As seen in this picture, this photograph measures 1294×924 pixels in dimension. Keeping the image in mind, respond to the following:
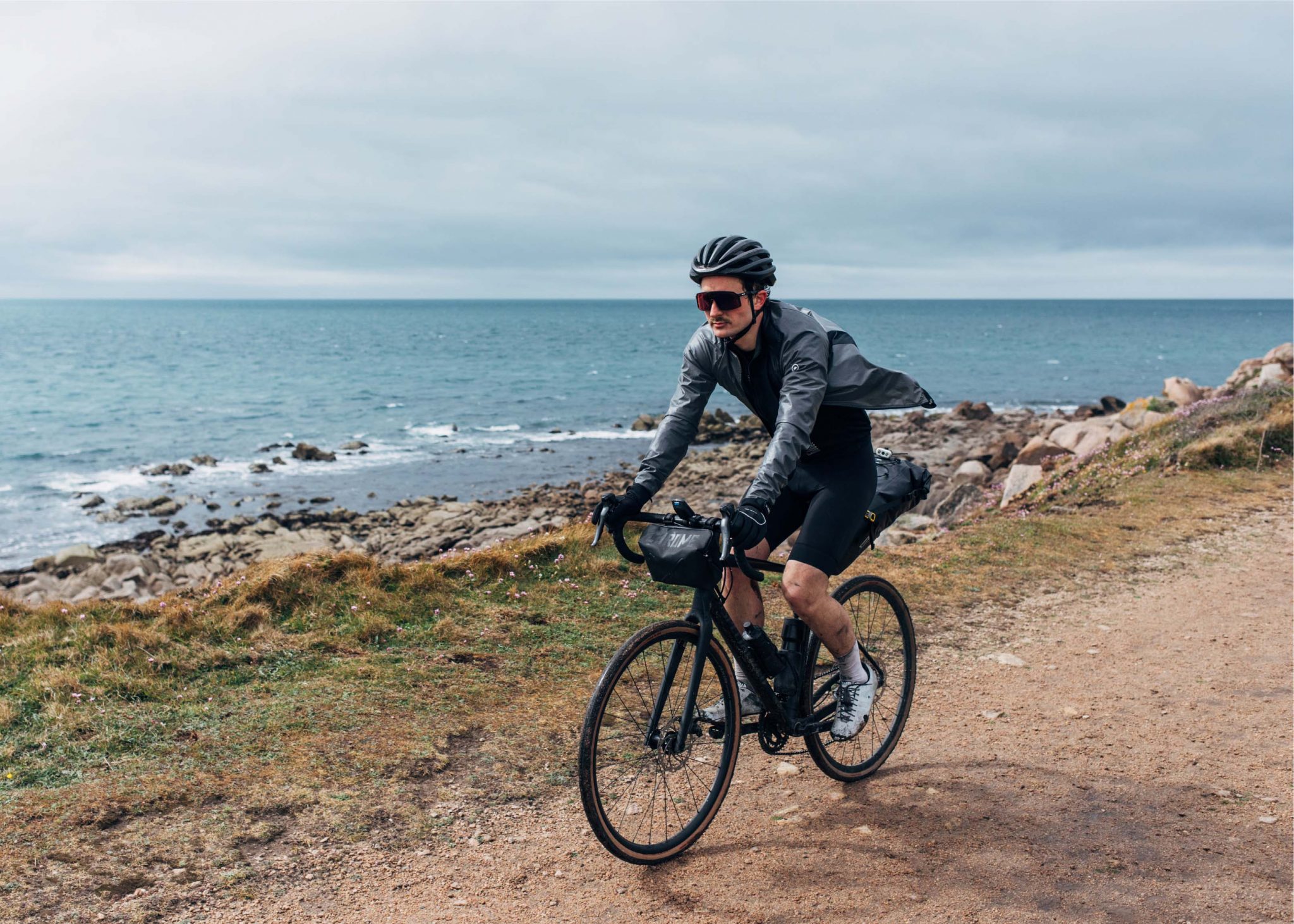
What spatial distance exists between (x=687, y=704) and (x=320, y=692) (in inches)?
117

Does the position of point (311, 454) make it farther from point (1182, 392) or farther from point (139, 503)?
point (1182, 392)

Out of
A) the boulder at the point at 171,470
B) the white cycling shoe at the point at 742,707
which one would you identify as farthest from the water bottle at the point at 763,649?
the boulder at the point at 171,470

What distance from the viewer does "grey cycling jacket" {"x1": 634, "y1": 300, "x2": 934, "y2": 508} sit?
4.20 m

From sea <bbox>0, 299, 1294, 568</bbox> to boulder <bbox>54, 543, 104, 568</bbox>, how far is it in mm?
2797

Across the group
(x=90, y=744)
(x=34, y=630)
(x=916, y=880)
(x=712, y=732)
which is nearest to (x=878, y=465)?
(x=712, y=732)

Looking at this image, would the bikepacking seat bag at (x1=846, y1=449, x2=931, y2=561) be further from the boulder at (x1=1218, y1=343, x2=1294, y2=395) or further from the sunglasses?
the boulder at (x1=1218, y1=343, x2=1294, y2=395)

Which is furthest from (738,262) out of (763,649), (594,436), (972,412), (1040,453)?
(972,412)

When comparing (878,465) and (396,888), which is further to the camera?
(878,465)

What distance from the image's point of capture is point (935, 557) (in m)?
9.84

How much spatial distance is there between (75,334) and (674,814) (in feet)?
554

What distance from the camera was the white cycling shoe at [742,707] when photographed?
14.7ft

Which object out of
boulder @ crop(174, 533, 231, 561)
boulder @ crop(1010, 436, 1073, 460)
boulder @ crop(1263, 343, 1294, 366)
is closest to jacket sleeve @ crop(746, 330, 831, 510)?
boulder @ crop(1010, 436, 1073, 460)

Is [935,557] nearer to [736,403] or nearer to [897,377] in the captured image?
[897,377]

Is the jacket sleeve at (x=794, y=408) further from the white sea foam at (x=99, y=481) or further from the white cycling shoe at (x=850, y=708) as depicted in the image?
the white sea foam at (x=99, y=481)
